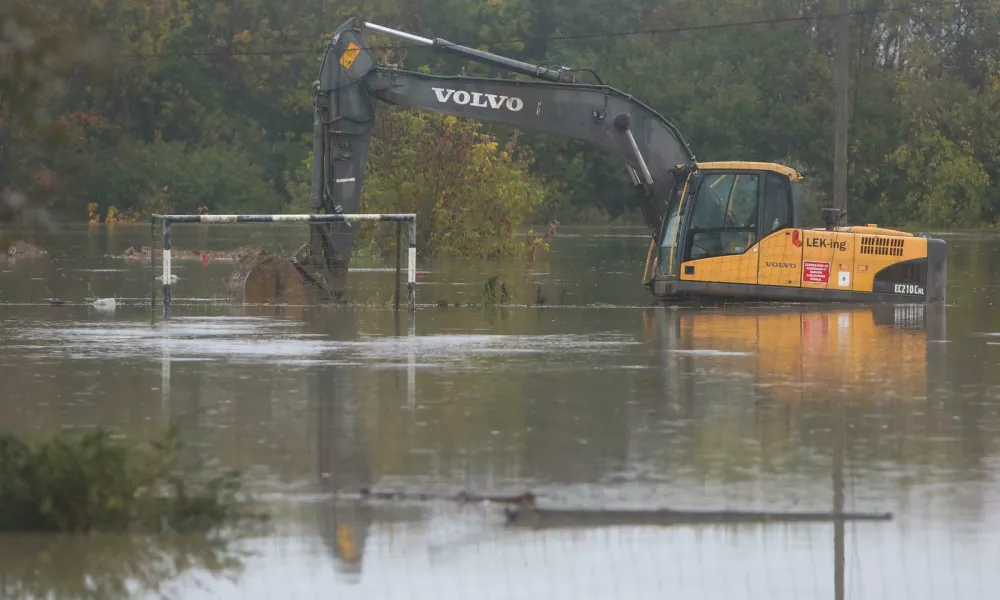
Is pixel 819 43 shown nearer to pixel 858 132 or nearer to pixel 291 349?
pixel 858 132

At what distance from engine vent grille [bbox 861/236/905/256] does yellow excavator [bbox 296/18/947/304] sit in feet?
0.05

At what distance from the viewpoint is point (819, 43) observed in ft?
360

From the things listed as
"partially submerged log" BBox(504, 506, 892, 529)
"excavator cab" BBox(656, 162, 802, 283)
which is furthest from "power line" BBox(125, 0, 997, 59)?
"partially submerged log" BBox(504, 506, 892, 529)

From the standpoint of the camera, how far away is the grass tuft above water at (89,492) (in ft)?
30.2

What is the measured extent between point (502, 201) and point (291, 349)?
3097 cm

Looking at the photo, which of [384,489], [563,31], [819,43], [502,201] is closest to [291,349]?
[384,489]

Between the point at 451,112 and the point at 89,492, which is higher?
the point at 451,112

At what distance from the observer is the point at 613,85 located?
359ft

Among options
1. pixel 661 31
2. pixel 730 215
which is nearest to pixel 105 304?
pixel 730 215

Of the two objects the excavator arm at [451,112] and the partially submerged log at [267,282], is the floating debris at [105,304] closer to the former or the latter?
the partially submerged log at [267,282]

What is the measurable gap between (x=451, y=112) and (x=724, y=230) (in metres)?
4.75

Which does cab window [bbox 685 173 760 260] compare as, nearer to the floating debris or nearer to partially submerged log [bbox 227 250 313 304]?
partially submerged log [bbox 227 250 313 304]

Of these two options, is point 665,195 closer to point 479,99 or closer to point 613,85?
point 479,99

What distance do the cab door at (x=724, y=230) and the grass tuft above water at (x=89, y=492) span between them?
739 inches
